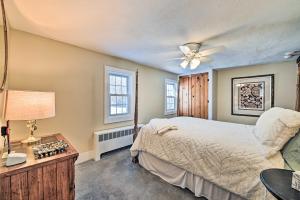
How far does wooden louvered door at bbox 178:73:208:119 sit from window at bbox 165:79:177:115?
0.22 metres

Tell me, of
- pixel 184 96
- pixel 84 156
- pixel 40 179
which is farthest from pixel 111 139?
pixel 184 96

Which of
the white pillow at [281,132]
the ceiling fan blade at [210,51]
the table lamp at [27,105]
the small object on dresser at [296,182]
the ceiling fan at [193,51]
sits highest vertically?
the ceiling fan blade at [210,51]

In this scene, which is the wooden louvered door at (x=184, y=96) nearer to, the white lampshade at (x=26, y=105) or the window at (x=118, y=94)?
the window at (x=118, y=94)

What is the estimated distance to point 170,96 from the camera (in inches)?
204

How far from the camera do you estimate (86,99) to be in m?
2.87

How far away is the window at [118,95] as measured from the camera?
3232 mm

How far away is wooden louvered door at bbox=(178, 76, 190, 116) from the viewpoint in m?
5.11

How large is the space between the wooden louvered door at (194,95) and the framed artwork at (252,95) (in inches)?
31.4

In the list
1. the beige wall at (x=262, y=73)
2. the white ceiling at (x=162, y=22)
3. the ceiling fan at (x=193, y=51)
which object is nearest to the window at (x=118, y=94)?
the white ceiling at (x=162, y=22)

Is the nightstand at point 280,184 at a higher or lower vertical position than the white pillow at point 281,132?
lower

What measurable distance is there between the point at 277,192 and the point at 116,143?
113 inches

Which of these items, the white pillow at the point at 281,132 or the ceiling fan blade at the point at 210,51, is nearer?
the white pillow at the point at 281,132

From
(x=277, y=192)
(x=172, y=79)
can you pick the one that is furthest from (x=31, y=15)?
(x=172, y=79)

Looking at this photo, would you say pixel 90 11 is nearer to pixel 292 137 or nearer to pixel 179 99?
pixel 292 137
